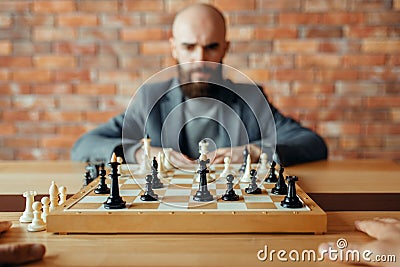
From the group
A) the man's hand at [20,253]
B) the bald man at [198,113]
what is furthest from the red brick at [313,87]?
the man's hand at [20,253]

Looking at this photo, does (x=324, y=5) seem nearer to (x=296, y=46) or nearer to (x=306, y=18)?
(x=306, y=18)

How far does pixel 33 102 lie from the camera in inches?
110

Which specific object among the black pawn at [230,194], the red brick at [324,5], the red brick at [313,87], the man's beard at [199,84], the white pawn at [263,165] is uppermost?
the red brick at [324,5]

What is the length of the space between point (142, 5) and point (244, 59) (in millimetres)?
697

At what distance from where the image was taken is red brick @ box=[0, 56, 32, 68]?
276 cm

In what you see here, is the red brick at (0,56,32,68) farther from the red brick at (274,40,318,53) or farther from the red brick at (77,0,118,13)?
the red brick at (274,40,318,53)

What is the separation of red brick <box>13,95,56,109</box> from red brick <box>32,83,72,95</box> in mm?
43

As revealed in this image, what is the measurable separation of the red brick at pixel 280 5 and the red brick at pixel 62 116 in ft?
4.27

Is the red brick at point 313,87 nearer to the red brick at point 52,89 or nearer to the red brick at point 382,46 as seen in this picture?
the red brick at point 382,46

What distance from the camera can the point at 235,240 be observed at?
883mm

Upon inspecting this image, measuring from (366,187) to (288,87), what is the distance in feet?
4.71

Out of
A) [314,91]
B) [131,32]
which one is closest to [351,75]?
[314,91]

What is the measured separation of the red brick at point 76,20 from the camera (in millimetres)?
2727

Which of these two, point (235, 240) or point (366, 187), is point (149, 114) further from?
point (235, 240)
